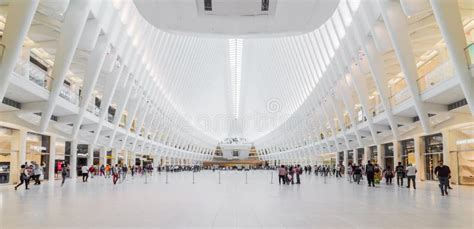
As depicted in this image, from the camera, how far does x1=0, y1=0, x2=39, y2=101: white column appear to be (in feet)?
46.5

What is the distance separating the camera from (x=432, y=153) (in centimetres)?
2473

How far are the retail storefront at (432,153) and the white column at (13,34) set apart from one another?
20.5 m

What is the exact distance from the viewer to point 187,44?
136 feet

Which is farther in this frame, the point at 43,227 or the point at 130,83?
the point at 130,83

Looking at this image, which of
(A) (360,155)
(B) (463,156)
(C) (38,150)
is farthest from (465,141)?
(C) (38,150)

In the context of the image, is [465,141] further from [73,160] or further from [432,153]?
[73,160]

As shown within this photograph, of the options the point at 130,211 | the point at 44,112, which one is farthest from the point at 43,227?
the point at 44,112

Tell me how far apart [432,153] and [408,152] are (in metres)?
3.75

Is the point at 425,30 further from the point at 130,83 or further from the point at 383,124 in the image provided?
the point at 130,83

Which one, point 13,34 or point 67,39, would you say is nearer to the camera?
point 13,34

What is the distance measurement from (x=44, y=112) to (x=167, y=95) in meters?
28.0

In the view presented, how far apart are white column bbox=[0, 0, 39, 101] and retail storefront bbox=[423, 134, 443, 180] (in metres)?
20.5

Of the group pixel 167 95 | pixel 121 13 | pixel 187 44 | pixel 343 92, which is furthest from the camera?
pixel 167 95

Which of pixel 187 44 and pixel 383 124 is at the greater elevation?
pixel 187 44
